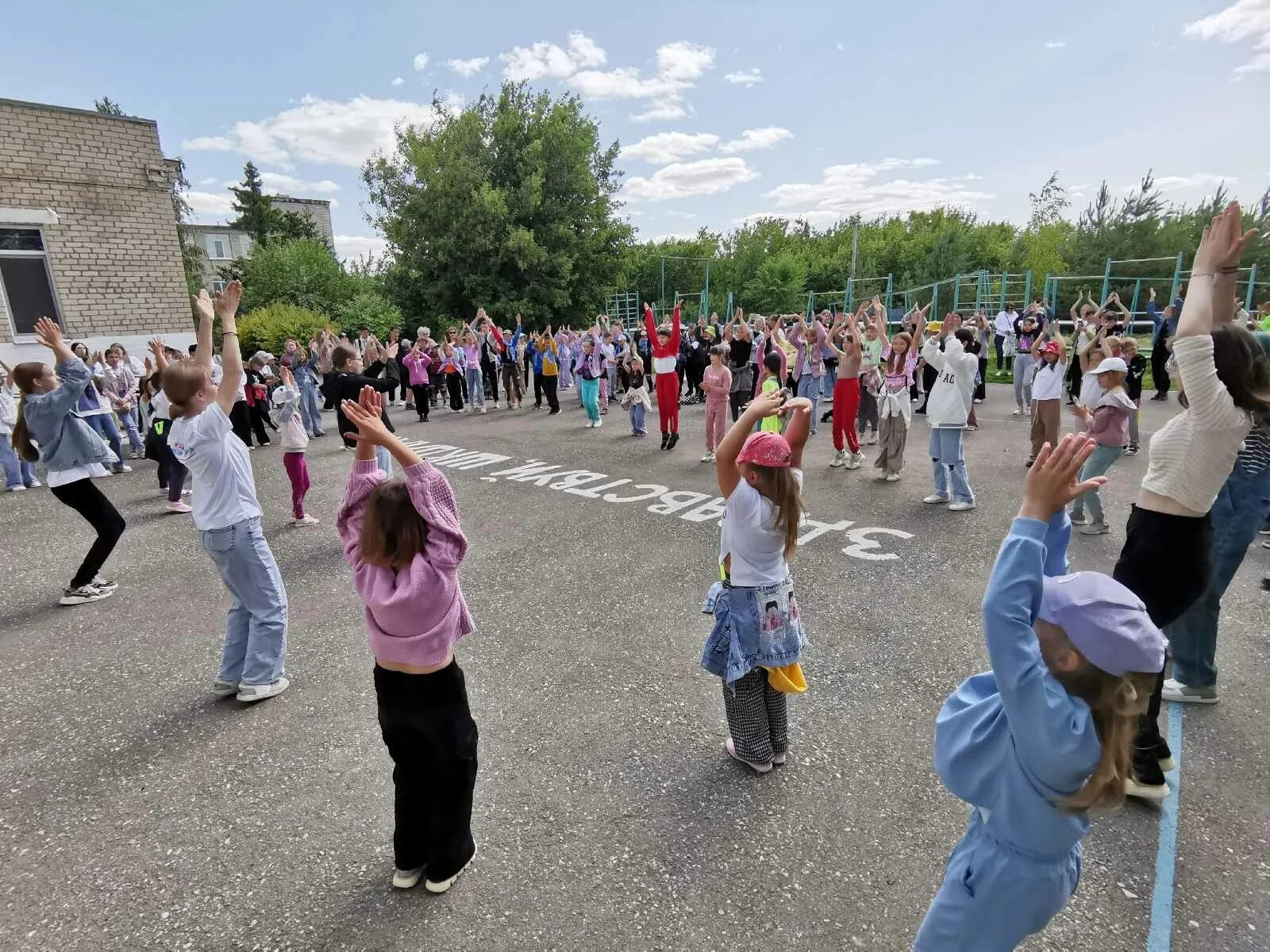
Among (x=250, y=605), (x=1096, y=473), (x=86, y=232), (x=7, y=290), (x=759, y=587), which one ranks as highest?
(x=86, y=232)

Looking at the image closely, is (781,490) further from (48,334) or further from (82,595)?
(82,595)

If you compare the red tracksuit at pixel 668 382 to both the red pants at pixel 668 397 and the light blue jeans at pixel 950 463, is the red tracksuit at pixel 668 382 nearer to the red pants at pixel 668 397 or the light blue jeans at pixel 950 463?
the red pants at pixel 668 397

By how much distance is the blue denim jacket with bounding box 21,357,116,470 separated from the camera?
5.13 metres

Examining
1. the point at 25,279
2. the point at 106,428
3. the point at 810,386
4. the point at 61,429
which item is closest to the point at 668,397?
the point at 810,386

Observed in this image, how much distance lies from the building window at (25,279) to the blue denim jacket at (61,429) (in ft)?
40.3

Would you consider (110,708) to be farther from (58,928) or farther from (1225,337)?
(1225,337)

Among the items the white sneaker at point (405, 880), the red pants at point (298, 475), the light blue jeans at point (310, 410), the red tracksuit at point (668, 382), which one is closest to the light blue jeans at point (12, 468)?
the light blue jeans at point (310, 410)

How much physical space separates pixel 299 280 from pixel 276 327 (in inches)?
353

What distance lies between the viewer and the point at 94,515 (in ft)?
18.5

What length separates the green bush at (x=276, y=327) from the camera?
24.4 metres

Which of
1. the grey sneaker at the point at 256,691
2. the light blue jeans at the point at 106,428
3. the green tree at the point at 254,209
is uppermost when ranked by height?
the green tree at the point at 254,209

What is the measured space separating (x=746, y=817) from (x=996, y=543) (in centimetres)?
443

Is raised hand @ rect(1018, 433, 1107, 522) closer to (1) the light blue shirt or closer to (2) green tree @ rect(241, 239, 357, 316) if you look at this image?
(1) the light blue shirt

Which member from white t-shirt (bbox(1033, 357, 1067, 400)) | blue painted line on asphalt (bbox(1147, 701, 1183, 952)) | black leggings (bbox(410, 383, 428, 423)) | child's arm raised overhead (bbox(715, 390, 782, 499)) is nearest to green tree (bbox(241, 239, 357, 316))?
black leggings (bbox(410, 383, 428, 423))
